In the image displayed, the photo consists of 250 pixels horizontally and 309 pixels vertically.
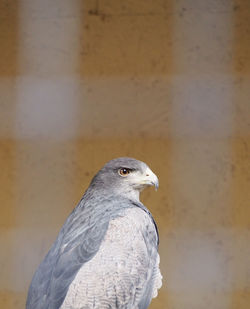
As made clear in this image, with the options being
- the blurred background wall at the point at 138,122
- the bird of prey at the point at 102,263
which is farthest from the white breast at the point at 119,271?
the blurred background wall at the point at 138,122

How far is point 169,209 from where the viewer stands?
2803 mm

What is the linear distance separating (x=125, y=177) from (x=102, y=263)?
0.47 m

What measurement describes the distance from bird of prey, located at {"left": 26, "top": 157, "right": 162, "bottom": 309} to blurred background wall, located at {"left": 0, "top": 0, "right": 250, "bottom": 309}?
67cm

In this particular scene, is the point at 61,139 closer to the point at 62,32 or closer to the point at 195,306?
the point at 62,32

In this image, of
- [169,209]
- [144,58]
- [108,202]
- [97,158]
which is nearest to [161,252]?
[169,209]

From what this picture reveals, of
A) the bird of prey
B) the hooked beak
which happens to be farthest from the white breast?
the hooked beak

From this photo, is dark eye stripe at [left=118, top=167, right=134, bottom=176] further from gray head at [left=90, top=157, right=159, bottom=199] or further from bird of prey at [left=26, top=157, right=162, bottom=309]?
bird of prey at [left=26, top=157, right=162, bottom=309]

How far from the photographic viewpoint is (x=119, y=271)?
1.87 meters

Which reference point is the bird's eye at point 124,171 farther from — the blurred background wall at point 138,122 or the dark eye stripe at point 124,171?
the blurred background wall at point 138,122

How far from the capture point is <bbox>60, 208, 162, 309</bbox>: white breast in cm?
181

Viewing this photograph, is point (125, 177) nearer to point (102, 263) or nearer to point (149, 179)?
point (149, 179)

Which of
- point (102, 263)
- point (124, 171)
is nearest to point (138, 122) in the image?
point (124, 171)

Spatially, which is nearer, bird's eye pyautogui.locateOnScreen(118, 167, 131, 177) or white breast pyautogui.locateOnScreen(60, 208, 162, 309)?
white breast pyautogui.locateOnScreen(60, 208, 162, 309)

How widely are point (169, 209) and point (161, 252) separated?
0.19 m
